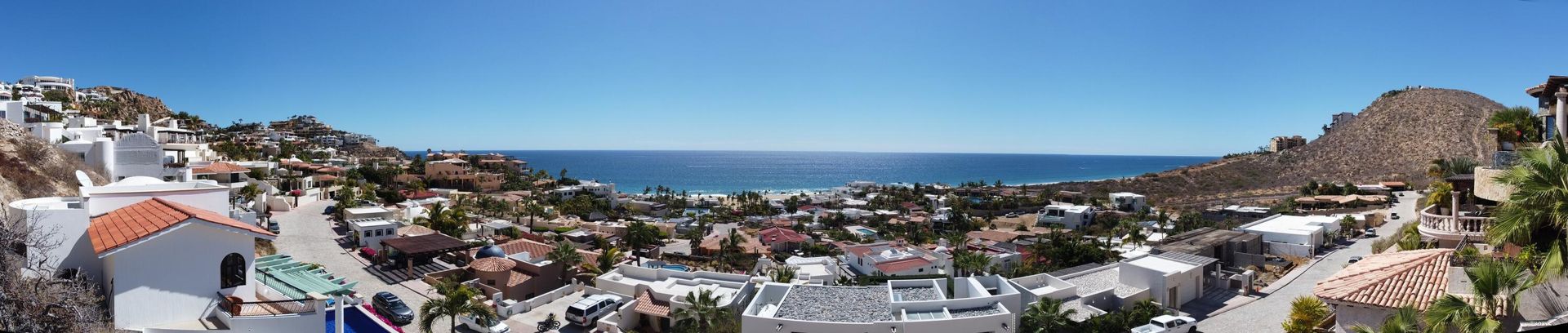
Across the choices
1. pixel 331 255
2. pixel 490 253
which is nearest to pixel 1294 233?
pixel 490 253

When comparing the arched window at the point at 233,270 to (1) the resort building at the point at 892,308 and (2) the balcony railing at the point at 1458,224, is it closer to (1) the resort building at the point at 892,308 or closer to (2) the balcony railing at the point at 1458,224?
(1) the resort building at the point at 892,308

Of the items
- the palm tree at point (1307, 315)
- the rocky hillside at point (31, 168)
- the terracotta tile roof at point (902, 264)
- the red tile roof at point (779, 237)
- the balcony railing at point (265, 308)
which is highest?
the rocky hillside at point (31, 168)

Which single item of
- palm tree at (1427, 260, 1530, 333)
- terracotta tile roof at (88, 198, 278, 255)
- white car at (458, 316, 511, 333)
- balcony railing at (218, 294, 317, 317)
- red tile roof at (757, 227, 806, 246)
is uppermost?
terracotta tile roof at (88, 198, 278, 255)

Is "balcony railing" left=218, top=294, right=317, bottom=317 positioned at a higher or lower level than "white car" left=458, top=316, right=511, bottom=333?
higher

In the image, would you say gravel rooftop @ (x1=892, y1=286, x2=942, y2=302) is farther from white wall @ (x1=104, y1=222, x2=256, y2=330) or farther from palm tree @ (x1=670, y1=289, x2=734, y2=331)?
white wall @ (x1=104, y1=222, x2=256, y2=330)

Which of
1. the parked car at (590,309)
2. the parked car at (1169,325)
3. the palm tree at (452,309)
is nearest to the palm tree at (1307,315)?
the parked car at (1169,325)

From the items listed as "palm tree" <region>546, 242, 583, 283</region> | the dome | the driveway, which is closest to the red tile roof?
"palm tree" <region>546, 242, 583, 283</region>

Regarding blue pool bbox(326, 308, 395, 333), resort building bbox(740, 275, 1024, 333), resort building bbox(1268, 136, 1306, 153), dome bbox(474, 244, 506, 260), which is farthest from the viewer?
resort building bbox(1268, 136, 1306, 153)

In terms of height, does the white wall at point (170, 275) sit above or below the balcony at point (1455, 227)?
below
